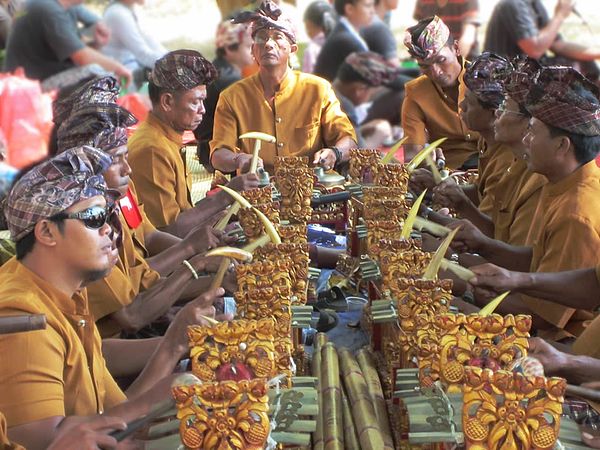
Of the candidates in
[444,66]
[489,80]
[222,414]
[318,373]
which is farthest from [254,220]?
[444,66]

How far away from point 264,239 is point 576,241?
3.48 feet

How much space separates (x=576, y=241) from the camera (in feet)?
10.0

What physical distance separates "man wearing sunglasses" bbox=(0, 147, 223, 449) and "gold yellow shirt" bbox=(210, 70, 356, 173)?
3.07 m

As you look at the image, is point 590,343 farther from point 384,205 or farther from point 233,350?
point 233,350

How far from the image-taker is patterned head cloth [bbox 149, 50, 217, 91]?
4.38 m

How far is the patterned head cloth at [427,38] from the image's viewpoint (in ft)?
17.0

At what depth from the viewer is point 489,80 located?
4.15 m

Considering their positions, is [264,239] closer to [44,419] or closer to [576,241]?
[576,241]

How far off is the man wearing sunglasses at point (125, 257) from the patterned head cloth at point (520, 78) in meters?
1.33

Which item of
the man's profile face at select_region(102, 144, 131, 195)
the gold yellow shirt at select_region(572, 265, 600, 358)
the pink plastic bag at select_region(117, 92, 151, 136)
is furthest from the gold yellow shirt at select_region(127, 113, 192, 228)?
the pink plastic bag at select_region(117, 92, 151, 136)

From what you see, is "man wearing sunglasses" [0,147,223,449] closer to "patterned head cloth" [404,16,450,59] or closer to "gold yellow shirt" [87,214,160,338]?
"gold yellow shirt" [87,214,160,338]

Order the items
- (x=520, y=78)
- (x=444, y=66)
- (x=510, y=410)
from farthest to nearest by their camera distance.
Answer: (x=444, y=66) < (x=520, y=78) < (x=510, y=410)

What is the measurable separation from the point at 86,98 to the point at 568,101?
1771 millimetres

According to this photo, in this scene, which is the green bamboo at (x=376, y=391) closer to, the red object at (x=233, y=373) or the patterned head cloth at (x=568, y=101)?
the red object at (x=233, y=373)
